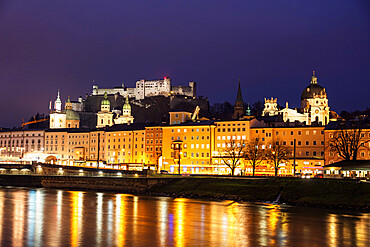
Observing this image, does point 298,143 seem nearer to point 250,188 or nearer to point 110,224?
point 250,188

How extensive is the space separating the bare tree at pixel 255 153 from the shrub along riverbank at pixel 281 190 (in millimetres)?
20595

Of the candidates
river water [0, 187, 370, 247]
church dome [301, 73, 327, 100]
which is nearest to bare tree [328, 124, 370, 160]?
river water [0, 187, 370, 247]

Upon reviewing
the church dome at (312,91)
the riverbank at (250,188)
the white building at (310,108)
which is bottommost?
the riverbank at (250,188)

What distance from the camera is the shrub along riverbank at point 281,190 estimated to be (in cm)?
5303

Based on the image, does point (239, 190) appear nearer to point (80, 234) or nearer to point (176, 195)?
point (176, 195)

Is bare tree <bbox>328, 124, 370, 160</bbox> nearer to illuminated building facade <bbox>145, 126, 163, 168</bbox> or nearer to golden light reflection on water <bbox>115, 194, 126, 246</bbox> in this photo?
illuminated building facade <bbox>145, 126, 163, 168</bbox>

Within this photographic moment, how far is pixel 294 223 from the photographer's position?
40.9 metres

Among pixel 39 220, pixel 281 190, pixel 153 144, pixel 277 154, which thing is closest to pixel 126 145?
pixel 153 144

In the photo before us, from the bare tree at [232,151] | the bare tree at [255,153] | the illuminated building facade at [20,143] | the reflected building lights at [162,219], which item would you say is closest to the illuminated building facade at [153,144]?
the bare tree at [232,151]

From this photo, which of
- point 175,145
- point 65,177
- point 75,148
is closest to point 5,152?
point 75,148

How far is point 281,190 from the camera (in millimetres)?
61531

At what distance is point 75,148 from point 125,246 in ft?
386

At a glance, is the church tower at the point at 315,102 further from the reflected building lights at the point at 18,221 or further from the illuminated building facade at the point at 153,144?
the reflected building lights at the point at 18,221

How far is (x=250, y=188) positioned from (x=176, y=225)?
24.8 metres
